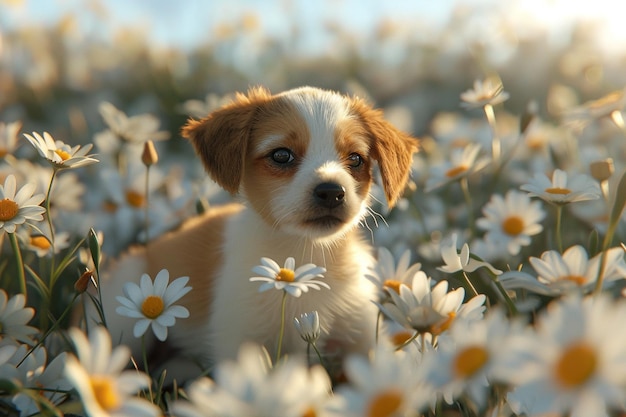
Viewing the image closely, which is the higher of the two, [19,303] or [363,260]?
[19,303]

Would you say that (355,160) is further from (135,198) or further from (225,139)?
(135,198)

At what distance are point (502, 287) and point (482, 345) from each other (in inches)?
23.6

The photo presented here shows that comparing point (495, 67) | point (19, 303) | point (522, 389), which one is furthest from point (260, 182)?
point (495, 67)

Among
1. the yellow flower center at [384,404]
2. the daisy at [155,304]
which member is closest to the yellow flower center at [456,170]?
the daisy at [155,304]

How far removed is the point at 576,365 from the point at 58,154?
1.72 meters

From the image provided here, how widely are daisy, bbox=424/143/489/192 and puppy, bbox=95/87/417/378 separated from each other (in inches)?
5.4

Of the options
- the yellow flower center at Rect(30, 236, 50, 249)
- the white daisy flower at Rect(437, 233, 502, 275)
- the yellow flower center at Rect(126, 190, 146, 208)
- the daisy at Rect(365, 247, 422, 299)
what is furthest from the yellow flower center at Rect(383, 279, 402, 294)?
the yellow flower center at Rect(126, 190, 146, 208)

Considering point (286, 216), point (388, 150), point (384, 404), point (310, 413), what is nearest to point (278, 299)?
point (286, 216)

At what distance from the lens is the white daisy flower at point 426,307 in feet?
5.47

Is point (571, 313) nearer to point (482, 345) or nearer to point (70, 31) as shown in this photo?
point (482, 345)

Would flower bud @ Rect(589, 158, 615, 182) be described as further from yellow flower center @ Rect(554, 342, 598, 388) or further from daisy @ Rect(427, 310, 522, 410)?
yellow flower center @ Rect(554, 342, 598, 388)

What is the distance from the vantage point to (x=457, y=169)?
2863mm

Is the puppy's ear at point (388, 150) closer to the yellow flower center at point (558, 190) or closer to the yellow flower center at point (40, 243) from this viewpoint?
the yellow flower center at point (558, 190)

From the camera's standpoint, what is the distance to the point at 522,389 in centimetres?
115
